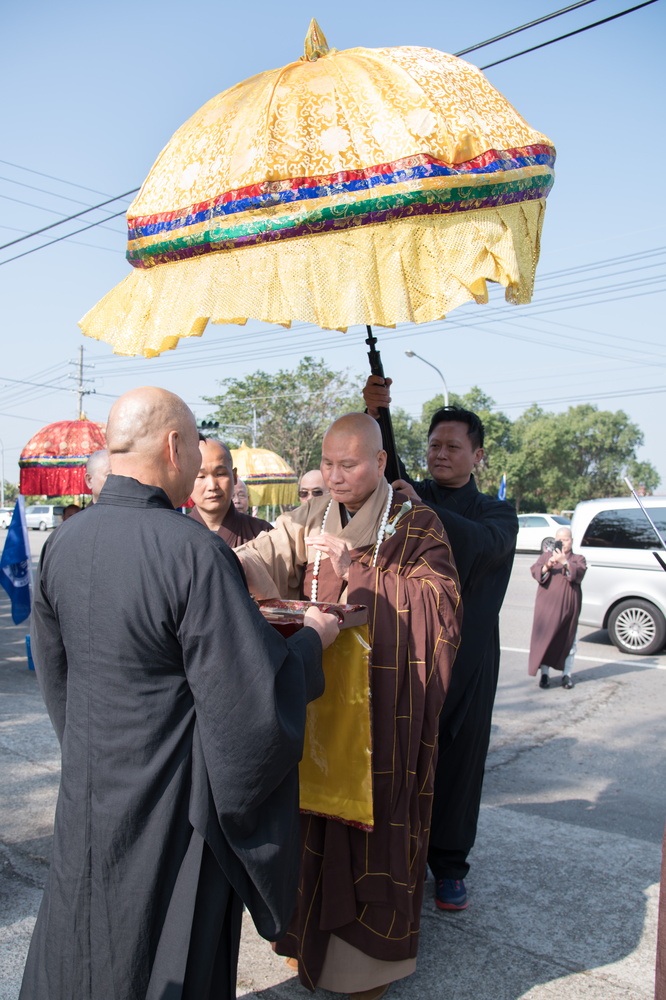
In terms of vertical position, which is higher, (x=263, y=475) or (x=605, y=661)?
(x=263, y=475)

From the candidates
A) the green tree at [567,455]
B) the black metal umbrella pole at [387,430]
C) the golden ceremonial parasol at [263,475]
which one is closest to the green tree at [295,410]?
the green tree at [567,455]

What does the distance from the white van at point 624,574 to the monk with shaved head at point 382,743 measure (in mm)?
7988

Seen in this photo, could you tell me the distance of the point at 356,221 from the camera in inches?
77.3

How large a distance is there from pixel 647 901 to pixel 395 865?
130 centimetres

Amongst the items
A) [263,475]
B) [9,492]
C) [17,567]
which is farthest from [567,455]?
[9,492]

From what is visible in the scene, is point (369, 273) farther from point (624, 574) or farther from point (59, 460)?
point (624, 574)

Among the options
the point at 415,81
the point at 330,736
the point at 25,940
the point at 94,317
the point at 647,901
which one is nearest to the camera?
the point at 415,81

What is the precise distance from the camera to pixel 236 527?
4.20m

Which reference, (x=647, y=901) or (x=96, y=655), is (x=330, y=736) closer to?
(x=96, y=655)

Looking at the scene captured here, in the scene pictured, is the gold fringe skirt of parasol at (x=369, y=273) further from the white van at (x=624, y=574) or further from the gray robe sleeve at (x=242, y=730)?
the white van at (x=624, y=574)

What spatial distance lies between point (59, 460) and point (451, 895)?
7.27 meters

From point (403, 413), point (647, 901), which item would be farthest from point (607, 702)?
point (403, 413)

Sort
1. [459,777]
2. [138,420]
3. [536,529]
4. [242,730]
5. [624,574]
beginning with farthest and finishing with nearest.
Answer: [536,529], [624,574], [459,777], [138,420], [242,730]

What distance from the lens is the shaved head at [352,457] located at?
107 inches
